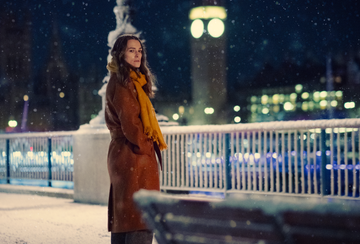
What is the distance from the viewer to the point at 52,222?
6.59 meters

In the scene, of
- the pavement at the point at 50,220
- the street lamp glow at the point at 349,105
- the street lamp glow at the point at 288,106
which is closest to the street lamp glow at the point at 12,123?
the pavement at the point at 50,220

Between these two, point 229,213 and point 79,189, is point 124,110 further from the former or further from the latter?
point 79,189

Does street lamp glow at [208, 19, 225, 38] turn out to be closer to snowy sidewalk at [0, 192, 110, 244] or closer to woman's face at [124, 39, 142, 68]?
snowy sidewalk at [0, 192, 110, 244]

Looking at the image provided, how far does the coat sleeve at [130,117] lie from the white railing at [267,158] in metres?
3.81

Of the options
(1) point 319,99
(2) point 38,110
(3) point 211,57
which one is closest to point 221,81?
(3) point 211,57

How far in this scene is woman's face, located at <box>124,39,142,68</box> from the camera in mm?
3264

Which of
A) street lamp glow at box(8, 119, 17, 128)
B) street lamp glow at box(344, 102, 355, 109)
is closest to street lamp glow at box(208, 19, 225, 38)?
street lamp glow at box(8, 119, 17, 128)

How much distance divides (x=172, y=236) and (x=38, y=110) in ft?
236

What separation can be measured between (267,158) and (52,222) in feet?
11.1

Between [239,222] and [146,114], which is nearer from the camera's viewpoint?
[239,222]

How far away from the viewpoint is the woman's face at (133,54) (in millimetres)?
3264

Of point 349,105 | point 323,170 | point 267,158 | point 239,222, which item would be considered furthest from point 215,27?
point 349,105

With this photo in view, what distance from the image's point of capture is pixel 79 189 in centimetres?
891

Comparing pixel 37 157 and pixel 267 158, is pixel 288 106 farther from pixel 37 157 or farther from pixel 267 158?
pixel 267 158
